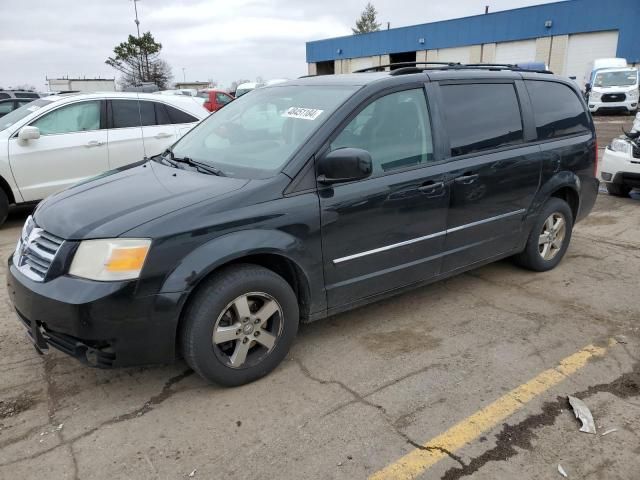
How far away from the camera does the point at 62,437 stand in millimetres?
2627

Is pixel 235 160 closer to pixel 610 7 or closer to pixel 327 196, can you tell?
pixel 327 196

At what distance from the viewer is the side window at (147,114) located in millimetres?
7285

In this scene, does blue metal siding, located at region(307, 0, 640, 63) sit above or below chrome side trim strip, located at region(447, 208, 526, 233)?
above

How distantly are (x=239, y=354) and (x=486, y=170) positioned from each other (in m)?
2.30

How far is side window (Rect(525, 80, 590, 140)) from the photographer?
4414mm

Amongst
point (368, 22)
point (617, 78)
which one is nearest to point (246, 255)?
point (617, 78)

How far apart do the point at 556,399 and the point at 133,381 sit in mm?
2460

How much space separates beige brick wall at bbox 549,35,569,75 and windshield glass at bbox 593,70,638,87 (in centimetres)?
937

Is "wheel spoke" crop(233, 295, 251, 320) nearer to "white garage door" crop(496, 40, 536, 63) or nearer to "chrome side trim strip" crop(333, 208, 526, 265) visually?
"chrome side trim strip" crop(333, 208, 526, 265)

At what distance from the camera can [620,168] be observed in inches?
297

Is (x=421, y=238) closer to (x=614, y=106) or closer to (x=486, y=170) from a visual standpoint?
(x=486, y=170)

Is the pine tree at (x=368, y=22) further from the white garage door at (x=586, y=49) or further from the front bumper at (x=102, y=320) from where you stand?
the front bumper at (x=102, y=320)

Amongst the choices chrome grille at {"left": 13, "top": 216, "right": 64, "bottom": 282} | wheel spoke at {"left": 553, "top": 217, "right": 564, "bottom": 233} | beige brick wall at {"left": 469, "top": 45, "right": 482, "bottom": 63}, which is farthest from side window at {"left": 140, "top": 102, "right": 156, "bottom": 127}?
beige brick wall at {"left": 469, "top": 45, "right": 482, "bottom": 63}

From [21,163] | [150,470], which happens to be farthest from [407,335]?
[21,163]
